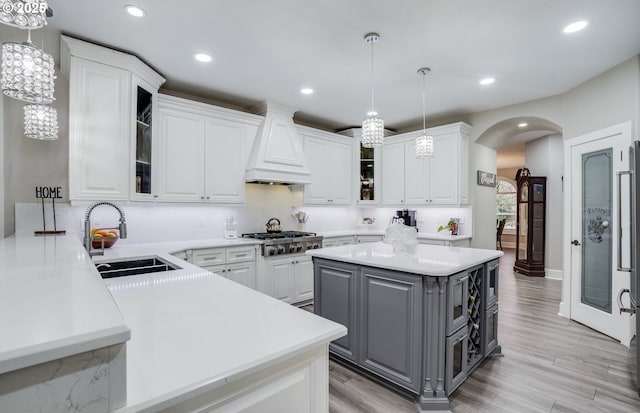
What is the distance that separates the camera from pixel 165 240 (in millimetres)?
3662

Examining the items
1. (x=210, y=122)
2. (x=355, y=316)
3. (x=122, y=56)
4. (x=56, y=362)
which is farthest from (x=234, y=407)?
(x=210, y=122)

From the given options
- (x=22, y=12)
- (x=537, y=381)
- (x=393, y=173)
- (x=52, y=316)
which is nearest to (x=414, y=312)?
(x=537, y=381)

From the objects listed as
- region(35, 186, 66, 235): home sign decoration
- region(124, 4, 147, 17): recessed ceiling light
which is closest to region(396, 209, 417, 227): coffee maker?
region(124, 4, 147, 17): recessed ceiling light

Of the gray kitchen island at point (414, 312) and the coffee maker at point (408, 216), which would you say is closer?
the gray kitchen island at point (414, 312)

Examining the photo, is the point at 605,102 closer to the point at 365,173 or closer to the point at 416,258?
the point at 416,258

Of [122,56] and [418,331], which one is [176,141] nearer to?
[122,56]

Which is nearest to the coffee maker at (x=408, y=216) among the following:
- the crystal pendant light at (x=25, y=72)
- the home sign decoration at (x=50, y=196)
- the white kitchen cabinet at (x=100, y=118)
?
the white kitchen cabinet at (x=100, y=118)

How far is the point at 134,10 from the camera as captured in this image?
2.26m

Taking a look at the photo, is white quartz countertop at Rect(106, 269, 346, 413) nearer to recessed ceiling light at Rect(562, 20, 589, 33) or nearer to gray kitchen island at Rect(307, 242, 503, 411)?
gray kitchen island at Rect(307, 242, 503, 411)

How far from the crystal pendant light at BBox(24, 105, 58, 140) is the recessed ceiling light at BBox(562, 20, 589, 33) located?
13.5 feet

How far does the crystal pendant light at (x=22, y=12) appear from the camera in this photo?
42.4 inches

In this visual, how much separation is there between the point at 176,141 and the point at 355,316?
8.86 feet

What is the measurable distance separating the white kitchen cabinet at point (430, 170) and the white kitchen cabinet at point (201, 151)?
8.12 ft

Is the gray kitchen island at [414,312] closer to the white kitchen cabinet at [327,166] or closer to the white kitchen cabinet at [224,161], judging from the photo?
the white kitchen cabinet at [224,161]
